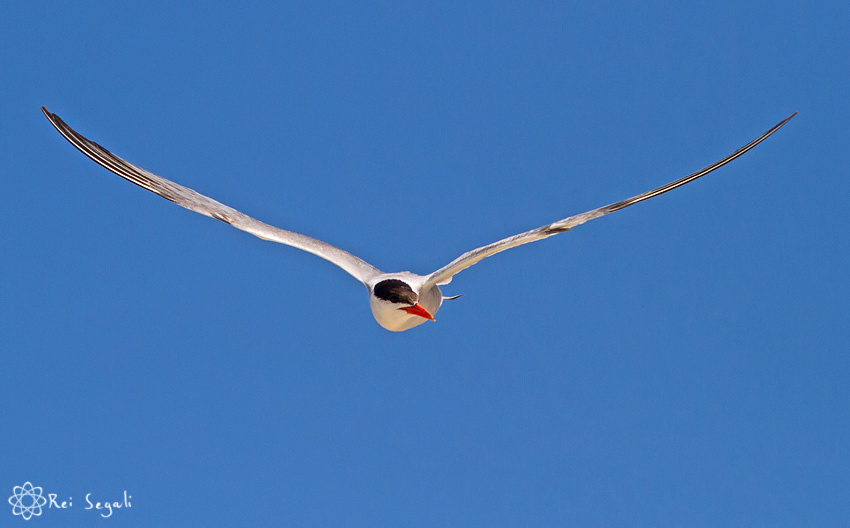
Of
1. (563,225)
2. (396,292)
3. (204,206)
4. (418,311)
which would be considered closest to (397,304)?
(396,292)

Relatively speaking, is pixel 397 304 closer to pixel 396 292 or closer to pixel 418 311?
pixel 396 292

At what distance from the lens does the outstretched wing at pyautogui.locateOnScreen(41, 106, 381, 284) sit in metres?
12.1

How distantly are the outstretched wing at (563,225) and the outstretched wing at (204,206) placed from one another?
1.95m

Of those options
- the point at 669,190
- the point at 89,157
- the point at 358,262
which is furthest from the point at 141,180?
the point at 669,190

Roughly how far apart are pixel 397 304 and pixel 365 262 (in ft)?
5.98

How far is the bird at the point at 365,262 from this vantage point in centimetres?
1084

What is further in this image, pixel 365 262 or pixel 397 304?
pixel 365 262

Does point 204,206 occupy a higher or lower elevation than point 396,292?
higher

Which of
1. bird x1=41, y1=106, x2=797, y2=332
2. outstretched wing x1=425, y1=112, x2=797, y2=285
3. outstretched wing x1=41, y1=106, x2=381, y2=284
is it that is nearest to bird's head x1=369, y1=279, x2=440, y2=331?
bird x1=41, y1=106, x2=797, y2=332

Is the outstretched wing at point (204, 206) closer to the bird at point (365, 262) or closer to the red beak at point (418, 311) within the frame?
the bird at point (365, 262)

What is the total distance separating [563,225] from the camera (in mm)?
10578

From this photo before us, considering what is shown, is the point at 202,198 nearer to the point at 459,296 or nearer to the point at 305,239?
the point at 305,239

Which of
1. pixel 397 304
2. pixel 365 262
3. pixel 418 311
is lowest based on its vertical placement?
pixel 418 311

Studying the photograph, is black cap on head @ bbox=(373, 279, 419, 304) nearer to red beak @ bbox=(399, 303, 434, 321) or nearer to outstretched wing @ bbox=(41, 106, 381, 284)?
red beak @ bbox=(399, 303, 434, 321)
